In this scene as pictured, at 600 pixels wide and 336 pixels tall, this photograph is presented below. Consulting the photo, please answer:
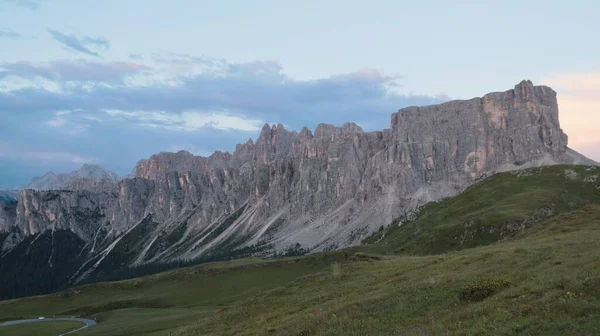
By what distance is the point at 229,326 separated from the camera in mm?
42031

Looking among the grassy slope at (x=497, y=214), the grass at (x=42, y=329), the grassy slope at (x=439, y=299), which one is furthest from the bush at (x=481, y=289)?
the grassy slope at (x=497, y=214)

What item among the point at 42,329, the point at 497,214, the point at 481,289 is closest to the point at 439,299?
the point at 481,289

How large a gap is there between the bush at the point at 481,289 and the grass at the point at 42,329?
2808 inches

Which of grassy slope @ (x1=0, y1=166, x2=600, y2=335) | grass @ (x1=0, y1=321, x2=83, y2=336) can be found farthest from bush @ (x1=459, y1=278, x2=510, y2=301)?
grass @ (x1=0, y1=321, x2=83, y2=336)

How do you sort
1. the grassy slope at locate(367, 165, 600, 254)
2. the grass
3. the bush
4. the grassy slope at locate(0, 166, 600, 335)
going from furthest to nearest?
the grassy slope at locate(367, 165, 600, 254), the grass, the bush, the grassy slope at locate(0, 166, 600, 335)

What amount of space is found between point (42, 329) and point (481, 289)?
81.0 meters

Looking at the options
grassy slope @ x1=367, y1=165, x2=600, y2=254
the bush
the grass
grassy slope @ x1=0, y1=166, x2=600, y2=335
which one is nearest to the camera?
grassy slope @ x1=0, y1=166, x2=600, y2=335

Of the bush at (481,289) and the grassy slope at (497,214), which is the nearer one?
the bush at (481,289)

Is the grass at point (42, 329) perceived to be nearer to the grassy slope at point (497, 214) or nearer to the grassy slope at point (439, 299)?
the grassy slope at point (439, 299)

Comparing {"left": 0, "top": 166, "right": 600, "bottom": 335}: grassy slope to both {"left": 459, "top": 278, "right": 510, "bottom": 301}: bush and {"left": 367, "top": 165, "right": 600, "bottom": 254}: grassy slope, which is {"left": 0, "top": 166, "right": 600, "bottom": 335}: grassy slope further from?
{"left": 367, "top": 165, "right": 600, "bottom": 254}: grassy slope

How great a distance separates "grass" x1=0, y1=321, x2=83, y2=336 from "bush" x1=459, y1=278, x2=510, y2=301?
71.3 metres

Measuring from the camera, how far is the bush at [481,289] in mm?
29438

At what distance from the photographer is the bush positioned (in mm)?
29438

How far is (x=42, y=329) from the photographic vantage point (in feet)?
284
